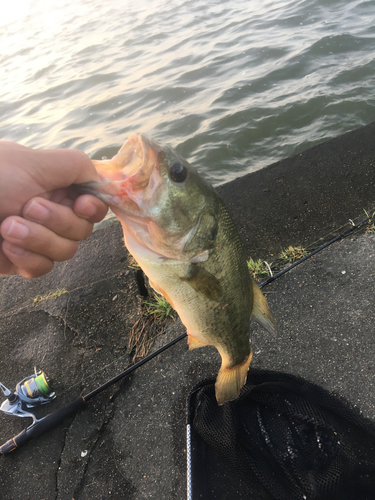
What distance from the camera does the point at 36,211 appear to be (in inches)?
56.7

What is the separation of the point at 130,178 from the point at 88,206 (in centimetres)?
24

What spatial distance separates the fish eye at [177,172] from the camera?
61.8 inches

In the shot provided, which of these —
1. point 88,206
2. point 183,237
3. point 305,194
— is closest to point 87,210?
point 88,206

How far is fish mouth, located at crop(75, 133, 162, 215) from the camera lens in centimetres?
145

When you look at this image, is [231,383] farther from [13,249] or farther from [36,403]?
[36,403]

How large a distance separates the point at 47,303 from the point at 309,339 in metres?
2.75

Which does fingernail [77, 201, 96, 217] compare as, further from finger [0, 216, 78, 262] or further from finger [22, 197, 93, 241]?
finger [0, 216, 78, 262]

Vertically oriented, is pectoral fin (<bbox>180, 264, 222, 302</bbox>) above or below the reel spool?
above

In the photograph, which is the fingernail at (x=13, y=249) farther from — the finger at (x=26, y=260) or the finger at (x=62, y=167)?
the finger at (x=62, y=167)

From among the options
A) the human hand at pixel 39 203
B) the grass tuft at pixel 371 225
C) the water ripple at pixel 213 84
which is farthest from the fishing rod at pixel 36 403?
the water ripple at pixel 213 84

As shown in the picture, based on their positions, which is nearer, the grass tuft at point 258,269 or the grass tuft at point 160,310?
the grass tuft at point 160,310

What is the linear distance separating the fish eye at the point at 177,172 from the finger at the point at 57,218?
0.46 m

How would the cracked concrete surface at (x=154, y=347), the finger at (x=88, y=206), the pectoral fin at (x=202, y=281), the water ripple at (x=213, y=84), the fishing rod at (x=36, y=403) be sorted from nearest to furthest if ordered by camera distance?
the finger at (x=88, y=206)
the pectoral fin at (x=202, y=281)
the cracked concrete surface at (x=154, y=347)
the fishing rod at (x=36, y=403)
the water ripple at (x=213, y=84)

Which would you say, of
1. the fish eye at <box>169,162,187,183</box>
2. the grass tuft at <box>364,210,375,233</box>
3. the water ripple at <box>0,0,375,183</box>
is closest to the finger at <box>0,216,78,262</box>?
the fish eye at <box>169,162,187,183</box>
